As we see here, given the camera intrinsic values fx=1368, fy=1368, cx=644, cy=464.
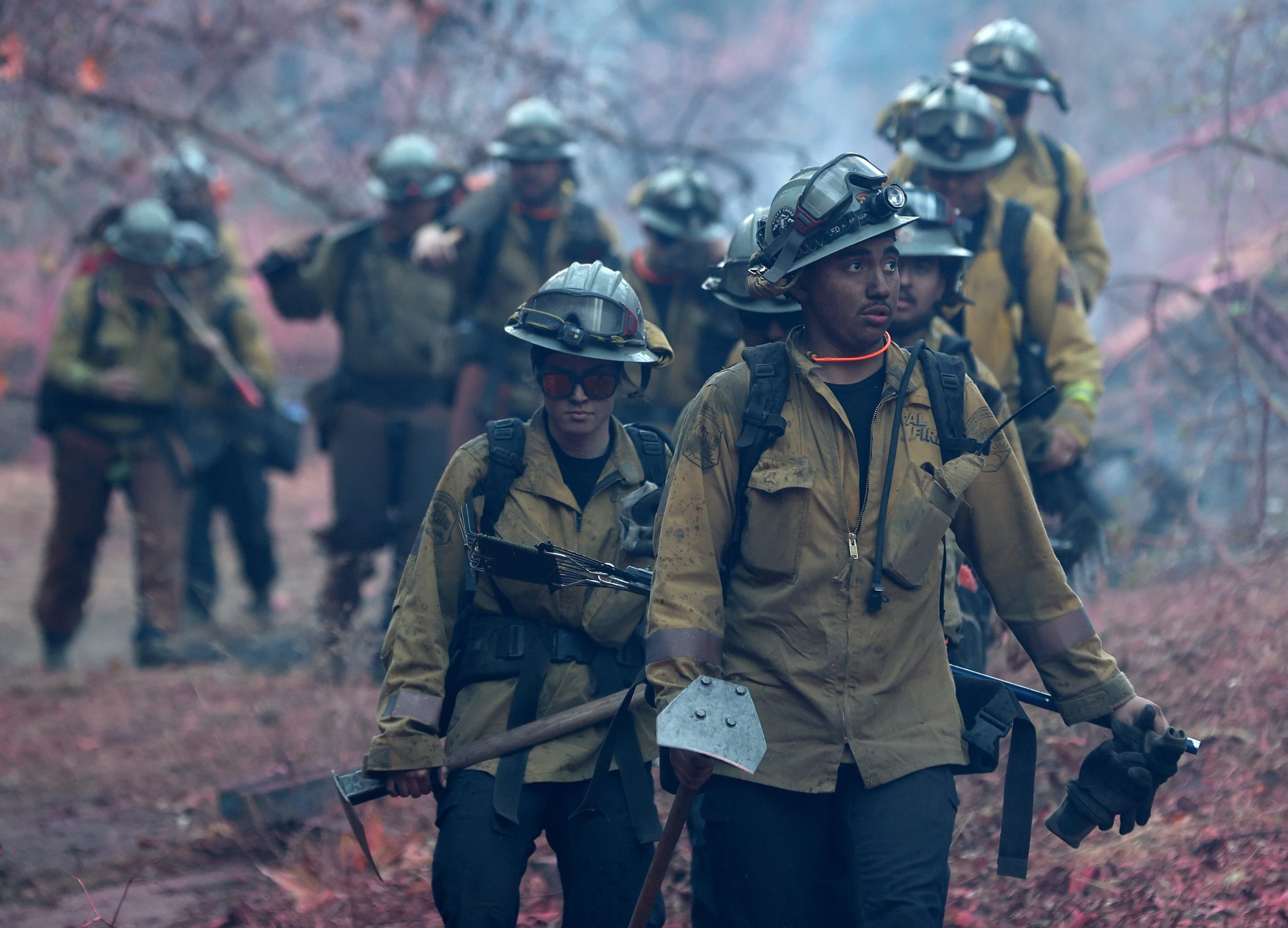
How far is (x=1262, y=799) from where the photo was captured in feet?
15.9

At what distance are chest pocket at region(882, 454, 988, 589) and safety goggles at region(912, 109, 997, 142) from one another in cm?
261

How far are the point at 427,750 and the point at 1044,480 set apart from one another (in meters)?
2.87

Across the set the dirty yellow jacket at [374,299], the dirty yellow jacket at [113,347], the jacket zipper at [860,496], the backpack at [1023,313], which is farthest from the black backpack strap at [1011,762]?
the dirty yellow jacket at [113,347]

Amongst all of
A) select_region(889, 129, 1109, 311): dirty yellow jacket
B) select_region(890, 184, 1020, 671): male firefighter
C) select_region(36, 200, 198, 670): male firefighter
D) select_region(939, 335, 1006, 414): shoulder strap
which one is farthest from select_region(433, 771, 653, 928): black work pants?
select_region(36, 200, 198, 670): male firefighter

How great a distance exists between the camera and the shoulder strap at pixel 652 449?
4141 millimetres

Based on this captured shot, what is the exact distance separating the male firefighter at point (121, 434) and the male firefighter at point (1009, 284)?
5.57 meters

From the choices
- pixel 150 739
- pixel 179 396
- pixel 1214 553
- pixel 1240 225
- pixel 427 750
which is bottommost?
pixel 150 739

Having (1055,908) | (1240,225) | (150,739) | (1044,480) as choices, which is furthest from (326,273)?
(1240,225)

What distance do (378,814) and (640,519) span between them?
248 cm

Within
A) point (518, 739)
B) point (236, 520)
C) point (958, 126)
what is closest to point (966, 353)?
point (958, 126)

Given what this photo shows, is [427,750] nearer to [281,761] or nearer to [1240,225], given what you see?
[281,761]

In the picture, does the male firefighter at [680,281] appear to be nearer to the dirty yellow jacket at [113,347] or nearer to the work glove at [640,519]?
the work glove at [640,519]

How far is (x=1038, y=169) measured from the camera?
6.50 metres

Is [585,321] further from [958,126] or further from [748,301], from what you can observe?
[958,126]
